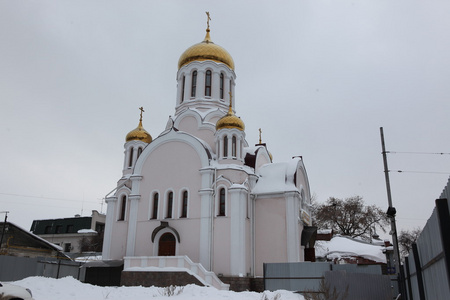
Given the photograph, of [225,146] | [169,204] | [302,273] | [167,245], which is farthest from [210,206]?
[302,273]

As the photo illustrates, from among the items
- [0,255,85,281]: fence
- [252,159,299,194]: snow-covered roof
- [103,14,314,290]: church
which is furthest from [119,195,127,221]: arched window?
[252,159,299,194]: snow-covered roof

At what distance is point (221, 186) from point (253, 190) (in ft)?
6.54

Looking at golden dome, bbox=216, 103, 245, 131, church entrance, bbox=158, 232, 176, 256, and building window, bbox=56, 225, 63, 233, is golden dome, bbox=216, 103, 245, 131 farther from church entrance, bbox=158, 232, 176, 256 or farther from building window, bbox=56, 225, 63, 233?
building window, bbox=56, 225, 63, 233

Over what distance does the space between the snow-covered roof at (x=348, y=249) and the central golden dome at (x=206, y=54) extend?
53.8 ft

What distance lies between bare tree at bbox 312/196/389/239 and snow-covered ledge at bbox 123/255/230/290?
85.5 ft

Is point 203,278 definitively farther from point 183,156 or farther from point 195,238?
point 183,156

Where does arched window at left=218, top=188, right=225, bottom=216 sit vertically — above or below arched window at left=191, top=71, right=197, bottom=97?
below

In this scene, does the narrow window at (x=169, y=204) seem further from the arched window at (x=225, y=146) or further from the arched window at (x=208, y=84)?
the arched window at (x=208, y=84)

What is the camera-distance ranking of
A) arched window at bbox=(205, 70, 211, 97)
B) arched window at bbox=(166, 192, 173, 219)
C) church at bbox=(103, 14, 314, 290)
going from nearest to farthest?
1. church at bbox=(103, 14, 314, 290)
2. arched window at bbox=(166, 192, 173, 219)
3. arched window at bbox=(205, 70, 211, 97)

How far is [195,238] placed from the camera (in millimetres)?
19906

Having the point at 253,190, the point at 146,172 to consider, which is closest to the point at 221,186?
the point at 253,190

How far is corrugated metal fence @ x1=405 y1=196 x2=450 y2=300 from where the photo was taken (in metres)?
3.57

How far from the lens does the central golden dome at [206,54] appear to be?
2612 centimetres

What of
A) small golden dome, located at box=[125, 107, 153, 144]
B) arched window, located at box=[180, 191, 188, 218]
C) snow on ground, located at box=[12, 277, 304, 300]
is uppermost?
small golden dome, located at box=[125, 107, 153, 144]
